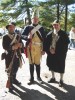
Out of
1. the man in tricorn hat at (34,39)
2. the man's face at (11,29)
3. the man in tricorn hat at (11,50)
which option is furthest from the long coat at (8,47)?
the man in tricorn hat at (34,39)

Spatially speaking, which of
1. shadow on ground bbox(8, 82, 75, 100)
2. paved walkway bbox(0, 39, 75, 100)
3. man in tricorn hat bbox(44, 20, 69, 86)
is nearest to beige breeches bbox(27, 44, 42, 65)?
man in tricorn hat bbox(44, 20, 69, 86)

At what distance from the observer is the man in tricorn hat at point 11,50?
26.7 feet

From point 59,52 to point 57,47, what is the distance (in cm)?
15

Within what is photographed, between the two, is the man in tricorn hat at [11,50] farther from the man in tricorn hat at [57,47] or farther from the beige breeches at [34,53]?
the man in tricorn hat at [57,47]

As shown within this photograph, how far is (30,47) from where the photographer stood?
8.84 metres

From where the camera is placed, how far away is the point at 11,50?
822cm

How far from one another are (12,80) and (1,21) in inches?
Answer: 1460

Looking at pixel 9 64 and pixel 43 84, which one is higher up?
pixel 9 64

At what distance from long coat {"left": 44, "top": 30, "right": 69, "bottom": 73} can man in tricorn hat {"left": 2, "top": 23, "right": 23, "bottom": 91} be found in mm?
813

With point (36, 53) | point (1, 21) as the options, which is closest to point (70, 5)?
point (1, 21)

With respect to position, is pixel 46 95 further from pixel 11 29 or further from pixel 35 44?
pixel 11 29

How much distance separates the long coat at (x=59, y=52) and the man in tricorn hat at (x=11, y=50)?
0.81 meters

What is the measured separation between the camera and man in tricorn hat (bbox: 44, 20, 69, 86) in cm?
843

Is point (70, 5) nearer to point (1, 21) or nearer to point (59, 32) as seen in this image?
point (1, 21)
